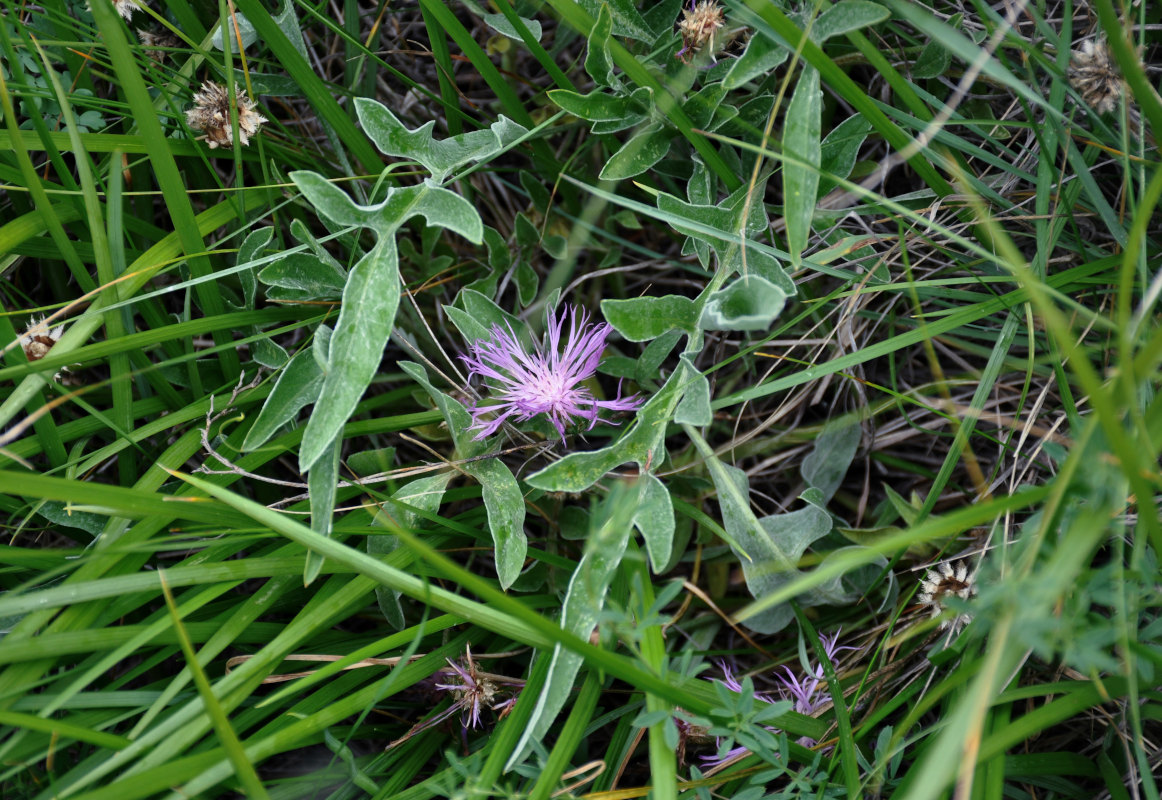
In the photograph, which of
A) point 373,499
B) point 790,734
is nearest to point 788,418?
point 790,734

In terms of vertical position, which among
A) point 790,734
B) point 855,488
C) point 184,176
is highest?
point 184,176

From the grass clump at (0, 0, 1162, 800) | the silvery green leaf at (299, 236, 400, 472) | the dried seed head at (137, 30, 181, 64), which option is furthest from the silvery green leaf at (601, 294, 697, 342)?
the dried seed head at (137, 30, 181, 64)

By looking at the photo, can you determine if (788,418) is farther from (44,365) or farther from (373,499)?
(44,365)

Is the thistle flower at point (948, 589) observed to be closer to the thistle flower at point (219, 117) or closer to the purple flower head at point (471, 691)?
the purple flower head at point (471, 691)

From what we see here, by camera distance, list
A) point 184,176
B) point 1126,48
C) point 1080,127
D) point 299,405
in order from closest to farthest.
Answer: point 1126,48 → point 299,405 → point 1080,127 → point 184,176

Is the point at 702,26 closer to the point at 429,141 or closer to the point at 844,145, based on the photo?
the point at 844,145

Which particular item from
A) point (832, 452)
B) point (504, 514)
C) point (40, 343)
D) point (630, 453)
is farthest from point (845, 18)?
point (40, 343)
